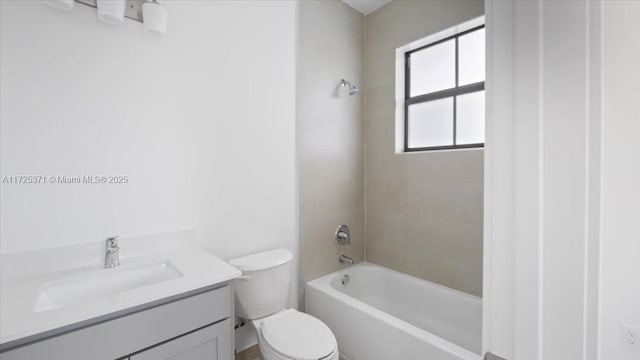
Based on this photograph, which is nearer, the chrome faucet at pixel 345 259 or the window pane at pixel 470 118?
the window pane at pixel 470 118

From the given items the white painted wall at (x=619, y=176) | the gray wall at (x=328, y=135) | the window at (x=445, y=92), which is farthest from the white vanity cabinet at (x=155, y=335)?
the window at (x=445, y=92)

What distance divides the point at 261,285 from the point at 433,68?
211 cm

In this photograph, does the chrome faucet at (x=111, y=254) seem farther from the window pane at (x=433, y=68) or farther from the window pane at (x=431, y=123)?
the window pane at (x=433, y=68)

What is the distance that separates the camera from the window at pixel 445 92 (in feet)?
6.65

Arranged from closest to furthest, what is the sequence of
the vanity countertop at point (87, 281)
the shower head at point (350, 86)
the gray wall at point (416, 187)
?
the vanity countertop at point (87, 281) < the gray wall at point (416, 187) < the shower head at point (350, 86)

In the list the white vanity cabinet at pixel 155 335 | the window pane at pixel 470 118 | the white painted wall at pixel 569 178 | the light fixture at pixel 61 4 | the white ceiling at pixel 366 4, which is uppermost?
the white ceiling at pixel 366 4

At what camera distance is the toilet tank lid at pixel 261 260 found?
5.13ft

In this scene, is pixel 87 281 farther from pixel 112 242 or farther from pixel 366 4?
pixel 366 4

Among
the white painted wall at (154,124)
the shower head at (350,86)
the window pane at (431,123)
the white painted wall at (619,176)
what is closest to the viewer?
the white painted wall at (619,176)

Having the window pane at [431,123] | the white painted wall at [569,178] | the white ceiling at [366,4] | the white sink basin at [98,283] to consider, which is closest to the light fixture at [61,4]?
the white sink basin at [98,283]

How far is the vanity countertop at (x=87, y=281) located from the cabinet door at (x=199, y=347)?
17 cm

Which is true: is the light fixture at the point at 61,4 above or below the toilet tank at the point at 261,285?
above

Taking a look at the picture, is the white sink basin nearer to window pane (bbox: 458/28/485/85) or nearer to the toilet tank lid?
the toilet tank lid

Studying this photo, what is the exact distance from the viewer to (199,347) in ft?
3.60
